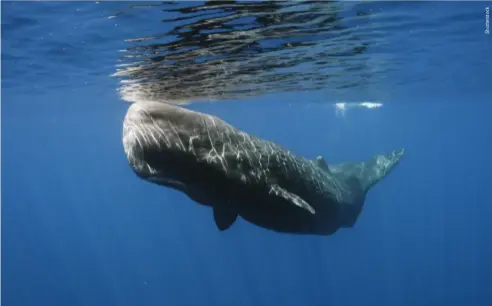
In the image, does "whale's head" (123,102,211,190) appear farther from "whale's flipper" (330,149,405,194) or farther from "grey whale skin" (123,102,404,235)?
"whale's flipper" (330,149,405,194)

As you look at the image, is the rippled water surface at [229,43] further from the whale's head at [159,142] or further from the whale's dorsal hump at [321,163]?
the whale's head at [159,142]

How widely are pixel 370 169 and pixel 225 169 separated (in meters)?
8.29

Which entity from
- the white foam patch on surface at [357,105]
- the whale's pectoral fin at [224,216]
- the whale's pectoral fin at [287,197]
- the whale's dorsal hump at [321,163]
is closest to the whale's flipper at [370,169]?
the whale's dorsal hump at [321,163]

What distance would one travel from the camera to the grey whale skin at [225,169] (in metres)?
5.82

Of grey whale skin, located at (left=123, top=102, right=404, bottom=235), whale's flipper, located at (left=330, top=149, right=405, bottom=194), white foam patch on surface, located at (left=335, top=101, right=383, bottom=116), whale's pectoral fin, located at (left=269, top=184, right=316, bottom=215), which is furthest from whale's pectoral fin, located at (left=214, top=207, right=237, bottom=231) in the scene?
white foam patch on surface, located at (left=335, top=101, right=383, bottom=116)

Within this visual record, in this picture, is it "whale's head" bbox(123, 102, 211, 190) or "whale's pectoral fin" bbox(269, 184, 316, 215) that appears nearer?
"whale's head" bbox(123, 102, 211, 190)

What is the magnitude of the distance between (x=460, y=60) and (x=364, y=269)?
5261 centimetres

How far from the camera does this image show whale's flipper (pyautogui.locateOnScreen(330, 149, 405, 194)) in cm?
1230

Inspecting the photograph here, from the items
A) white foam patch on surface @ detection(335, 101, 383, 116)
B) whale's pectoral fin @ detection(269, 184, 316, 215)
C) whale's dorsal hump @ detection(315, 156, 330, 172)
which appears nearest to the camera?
whale's pectoral fin @ detection(269, 184, 316, 215)

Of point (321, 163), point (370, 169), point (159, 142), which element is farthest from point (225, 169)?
point (370, 169)

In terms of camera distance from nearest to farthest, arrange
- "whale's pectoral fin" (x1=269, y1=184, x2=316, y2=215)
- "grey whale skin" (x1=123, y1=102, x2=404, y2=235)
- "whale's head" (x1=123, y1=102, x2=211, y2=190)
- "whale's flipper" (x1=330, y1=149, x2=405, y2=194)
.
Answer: "whale's head" (x1=123, y1=102, x2=211, y2=190) → "grey whale skin" (x1=123, y1=102, x2=404, y2=235) → "whale's pectoral fin" (x1=269, y1=184, x2=316, y2=215) → "whale's flipper" (x1=330, y1=149, x2=405, y2=194)

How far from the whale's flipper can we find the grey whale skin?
247 centimetres

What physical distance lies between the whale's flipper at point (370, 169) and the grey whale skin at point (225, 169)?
247 cm

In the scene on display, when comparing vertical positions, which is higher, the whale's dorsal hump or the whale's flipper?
the whale's dorsal hump
